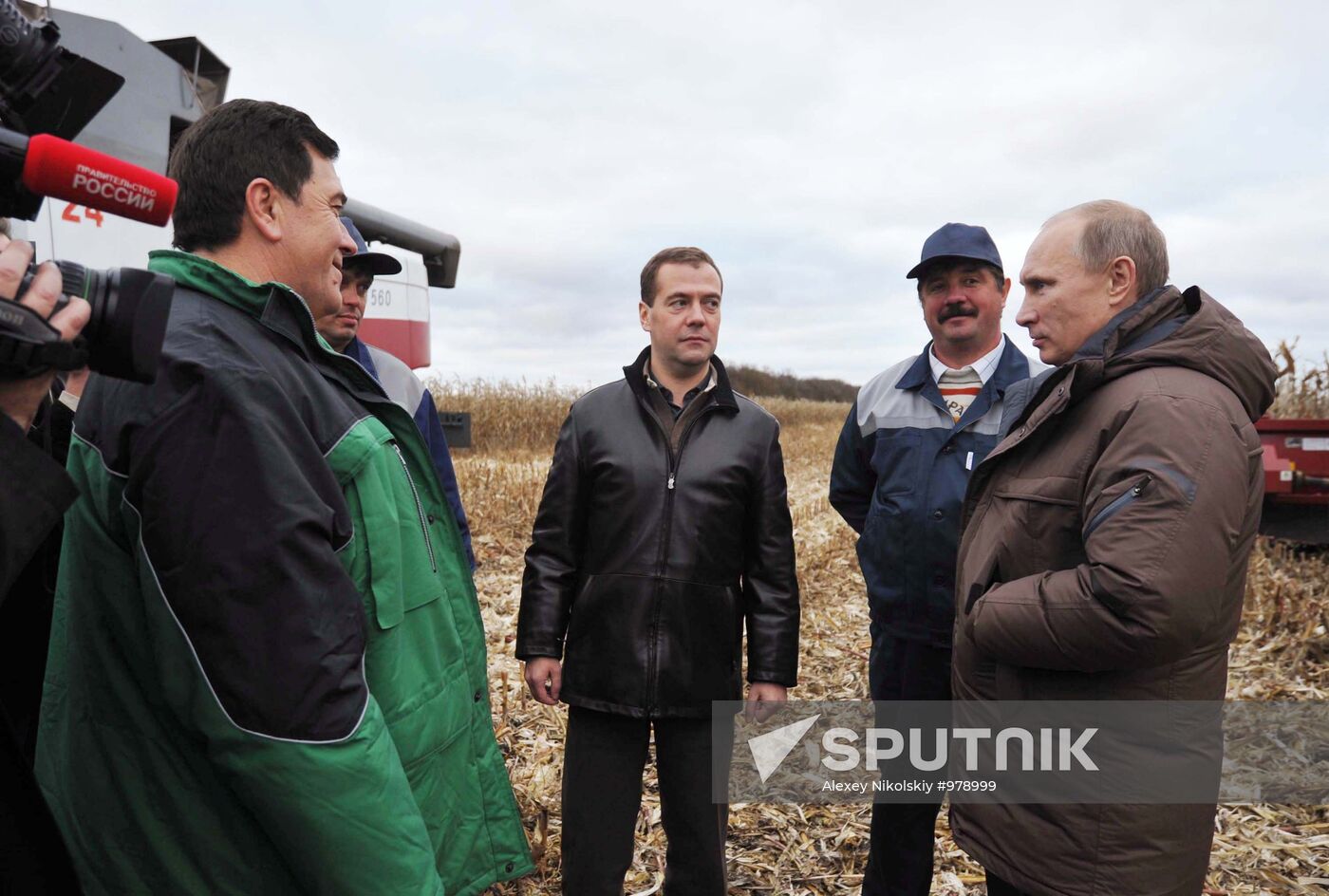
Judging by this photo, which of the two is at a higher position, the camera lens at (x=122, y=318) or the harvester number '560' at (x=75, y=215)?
the harvester number '560' at (x=75, y=215)

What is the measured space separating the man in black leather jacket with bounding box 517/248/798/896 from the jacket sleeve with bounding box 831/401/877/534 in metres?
0.66

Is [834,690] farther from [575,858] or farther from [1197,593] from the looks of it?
[1197,593]

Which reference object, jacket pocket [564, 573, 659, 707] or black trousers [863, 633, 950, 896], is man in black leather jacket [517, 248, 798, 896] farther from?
black trousers [863, 633, 950, 896]

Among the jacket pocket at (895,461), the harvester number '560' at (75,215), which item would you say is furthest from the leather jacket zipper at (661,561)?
Answer: the harvester number '560' at (75,215)

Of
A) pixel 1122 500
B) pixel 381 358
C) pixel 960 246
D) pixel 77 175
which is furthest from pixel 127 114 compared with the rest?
pixel 1122 500

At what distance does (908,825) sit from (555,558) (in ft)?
5.04

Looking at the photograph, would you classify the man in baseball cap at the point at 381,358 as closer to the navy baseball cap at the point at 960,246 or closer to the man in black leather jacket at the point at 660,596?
the man in black leather jacket at the point at 660,596

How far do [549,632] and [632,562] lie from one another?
0.36 m

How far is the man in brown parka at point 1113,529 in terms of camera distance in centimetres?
182

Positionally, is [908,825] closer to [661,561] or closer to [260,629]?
[661,561]

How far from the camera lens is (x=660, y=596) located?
2.66m

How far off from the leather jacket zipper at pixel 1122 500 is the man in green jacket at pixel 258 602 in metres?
1.40

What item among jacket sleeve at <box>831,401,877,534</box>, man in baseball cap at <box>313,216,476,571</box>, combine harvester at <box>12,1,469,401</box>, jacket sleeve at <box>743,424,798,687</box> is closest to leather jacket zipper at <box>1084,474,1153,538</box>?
jacket sleeve at <box>743,424,798,687</box>

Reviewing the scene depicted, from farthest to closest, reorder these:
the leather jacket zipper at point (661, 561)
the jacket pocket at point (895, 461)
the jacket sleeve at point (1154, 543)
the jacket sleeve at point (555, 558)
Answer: the jacket pocket at point (895, 461) → the jacket sleeve at point (555, 558) → the leather jacket zipper at point (661, 561) → the jacket sleeve at point (1154, 543)
